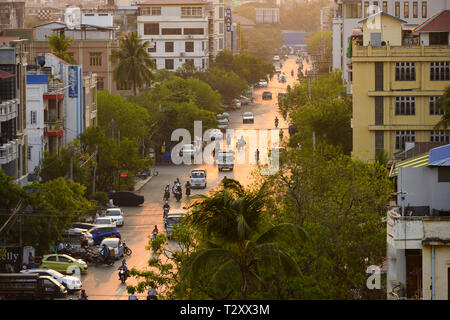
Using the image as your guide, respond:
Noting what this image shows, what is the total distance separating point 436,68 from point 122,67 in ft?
155

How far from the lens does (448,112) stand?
163ft

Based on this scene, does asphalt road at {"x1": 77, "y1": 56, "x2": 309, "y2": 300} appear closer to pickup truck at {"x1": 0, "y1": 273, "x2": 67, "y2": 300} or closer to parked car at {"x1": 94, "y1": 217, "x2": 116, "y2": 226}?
parked car at {"x1": 94, "y1": 217, "x2": 116, "y2": 226}

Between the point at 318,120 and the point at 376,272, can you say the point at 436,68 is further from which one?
the point at 376,272

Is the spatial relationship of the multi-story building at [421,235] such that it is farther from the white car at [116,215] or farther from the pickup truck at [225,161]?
the pickup truck at [225,161]

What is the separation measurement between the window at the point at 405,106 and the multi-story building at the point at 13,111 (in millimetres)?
20622

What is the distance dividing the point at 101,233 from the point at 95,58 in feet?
163

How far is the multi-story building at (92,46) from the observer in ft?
327

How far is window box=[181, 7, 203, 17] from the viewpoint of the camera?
13862 cm

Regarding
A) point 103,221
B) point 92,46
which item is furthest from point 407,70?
point 92,46

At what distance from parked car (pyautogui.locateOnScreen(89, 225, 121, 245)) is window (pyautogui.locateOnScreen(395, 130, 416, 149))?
16.5m

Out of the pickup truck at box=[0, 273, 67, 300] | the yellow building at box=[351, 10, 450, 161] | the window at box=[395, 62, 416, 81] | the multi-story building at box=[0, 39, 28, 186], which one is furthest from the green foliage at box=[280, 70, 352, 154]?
the pickup truck at box=[0, 273, 67, 300]

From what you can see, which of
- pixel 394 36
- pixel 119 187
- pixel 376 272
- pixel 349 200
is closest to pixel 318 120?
pixel 394 36

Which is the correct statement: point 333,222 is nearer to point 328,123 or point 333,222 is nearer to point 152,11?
point 328,123

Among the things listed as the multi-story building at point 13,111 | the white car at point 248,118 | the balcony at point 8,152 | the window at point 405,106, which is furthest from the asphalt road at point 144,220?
the window at point 405,106
